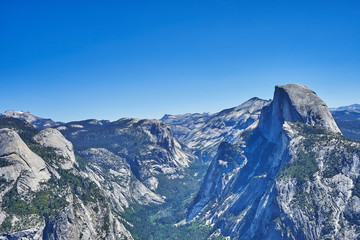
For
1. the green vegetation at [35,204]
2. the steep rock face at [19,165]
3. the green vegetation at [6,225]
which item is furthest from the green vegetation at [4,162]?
the green vegetation at [6,225]

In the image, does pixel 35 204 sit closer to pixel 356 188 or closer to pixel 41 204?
pixel 41 204

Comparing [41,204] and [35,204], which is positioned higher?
[35,204]

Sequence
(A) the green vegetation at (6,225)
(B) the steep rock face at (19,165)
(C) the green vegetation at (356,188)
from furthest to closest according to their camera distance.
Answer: (C) the green vegetation at (356,188) < (B) the steep rock face at (19,165) < (A) the green vegetation at (6,225)

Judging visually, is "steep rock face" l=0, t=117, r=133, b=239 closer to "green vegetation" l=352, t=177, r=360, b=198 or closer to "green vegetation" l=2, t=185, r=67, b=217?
"green vegetation" l=2, t=185, r=67, b=217

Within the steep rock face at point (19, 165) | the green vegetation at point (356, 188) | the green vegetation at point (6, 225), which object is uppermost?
the steep rock face at point (19, 165)

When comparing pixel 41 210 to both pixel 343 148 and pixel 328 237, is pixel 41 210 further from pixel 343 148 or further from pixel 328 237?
pixel 343 148

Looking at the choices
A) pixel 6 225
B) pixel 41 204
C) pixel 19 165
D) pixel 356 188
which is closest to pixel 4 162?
pixel 19 165

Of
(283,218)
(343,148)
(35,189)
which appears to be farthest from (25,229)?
(343,148)

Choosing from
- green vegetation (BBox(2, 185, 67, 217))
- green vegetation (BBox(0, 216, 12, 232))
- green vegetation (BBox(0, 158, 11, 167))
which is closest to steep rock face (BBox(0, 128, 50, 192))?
green vegetation (BBox(0, 158, 11, 167))

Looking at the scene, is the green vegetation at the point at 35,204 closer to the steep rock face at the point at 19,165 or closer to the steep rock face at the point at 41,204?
the steep rock face at the point at 41,204
